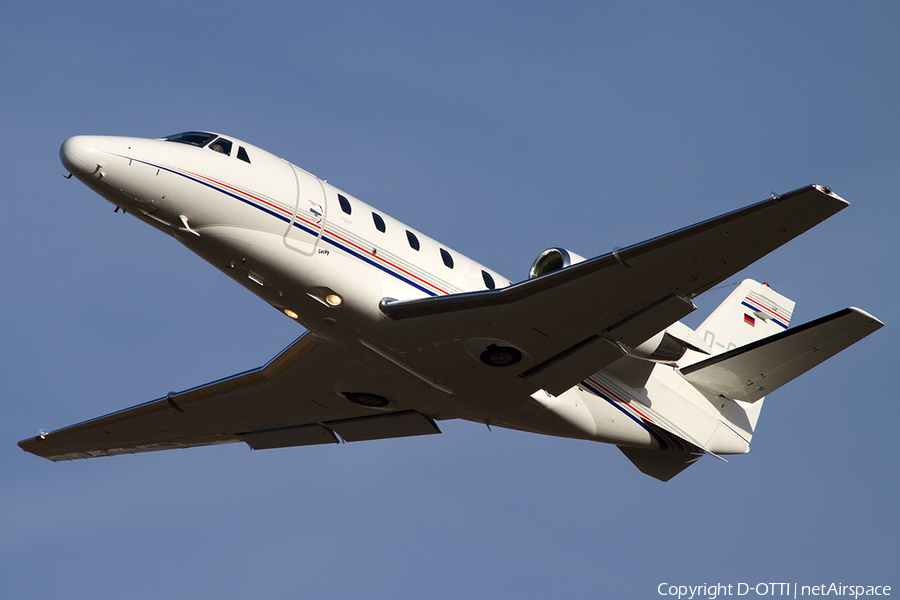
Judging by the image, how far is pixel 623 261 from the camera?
13.6 m

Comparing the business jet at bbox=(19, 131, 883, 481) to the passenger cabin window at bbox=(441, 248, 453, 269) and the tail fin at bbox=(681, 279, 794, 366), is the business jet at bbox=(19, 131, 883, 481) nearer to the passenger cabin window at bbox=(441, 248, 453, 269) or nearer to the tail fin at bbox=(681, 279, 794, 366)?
the passenger cabin window at bbox=(441, 248, 453, 269)

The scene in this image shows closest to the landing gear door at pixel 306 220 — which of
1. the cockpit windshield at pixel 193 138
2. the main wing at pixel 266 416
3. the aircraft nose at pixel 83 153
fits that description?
the cockpit windshield at pixel 193 138

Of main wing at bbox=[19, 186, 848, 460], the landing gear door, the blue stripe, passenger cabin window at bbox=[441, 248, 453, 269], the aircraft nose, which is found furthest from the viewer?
passenger cabin window at bbox=[441, 248, 453, 269]

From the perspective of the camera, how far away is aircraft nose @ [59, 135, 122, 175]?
13469 millimetres

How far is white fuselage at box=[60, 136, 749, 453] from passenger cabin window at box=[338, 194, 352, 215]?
0.12 feet

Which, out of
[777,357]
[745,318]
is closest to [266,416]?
[777,357]

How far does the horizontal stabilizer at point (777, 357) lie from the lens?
52.1ft

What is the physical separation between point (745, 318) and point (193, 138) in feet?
42.7

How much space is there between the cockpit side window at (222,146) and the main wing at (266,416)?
11.4 ft

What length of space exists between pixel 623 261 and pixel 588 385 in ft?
15.1

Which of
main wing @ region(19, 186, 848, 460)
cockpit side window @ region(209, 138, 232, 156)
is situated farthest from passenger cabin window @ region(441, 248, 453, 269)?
cockpit side window @ region(209, 138, 232, 156)

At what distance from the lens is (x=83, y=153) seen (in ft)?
44.2

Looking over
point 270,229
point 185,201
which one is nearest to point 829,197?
point 270,229

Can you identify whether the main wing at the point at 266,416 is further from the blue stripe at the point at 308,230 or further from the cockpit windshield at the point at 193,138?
the cockpit windshield at the point at 193,138
